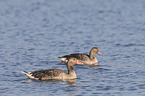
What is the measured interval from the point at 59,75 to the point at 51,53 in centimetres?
768

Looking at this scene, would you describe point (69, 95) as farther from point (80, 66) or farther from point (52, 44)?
point (52, 44)

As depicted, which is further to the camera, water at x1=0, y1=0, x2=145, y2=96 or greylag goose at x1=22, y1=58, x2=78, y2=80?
greylag goose at x1=22, y1=58, x2=78, y2=80

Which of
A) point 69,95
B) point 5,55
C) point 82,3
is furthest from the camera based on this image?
point 82,3

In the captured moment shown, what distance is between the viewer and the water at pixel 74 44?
19891mm

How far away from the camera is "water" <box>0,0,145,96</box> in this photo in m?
19.9

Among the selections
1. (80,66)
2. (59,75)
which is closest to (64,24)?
(80,66)

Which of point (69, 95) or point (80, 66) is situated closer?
point (69, 95)

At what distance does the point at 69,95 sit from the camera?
18.4 m

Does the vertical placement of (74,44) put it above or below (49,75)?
above

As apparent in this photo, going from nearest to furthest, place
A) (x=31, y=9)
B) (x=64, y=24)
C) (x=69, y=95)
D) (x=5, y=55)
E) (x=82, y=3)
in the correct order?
(x=69, y=95)
(x=5, y=55)
(x=64, y=24)
(x=31, y=9)
(x=82, y=3)

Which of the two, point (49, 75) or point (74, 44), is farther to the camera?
point (74, 44)

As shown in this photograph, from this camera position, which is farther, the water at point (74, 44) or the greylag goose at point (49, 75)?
the greylag goose at point (49, 75)

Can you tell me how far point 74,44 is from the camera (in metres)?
32.4

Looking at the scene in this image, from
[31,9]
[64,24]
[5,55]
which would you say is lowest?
[5,55]
